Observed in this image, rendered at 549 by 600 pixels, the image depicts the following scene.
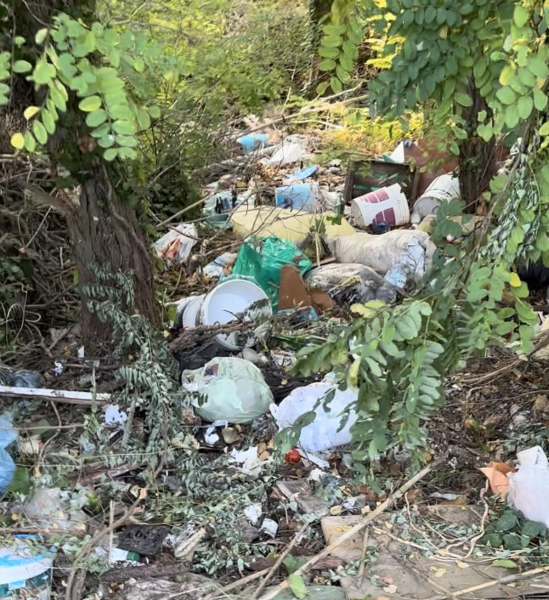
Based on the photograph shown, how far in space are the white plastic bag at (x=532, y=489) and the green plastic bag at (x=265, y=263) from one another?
165 cm

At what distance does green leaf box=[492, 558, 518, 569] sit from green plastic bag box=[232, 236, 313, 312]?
1794mm

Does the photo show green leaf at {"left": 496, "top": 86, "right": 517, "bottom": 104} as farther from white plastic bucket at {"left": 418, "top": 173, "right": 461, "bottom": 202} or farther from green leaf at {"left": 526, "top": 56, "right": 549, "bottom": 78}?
white plastic bucket at {"left": 418, "top": 173, "right": 461, "bottom": 202}

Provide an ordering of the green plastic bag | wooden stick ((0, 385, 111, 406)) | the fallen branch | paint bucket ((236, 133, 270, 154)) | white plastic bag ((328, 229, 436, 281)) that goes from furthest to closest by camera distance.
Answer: paint bucket ((236, 133, 270, 154)) → white plastic bag ((328, 229, 436, 281)) → the green plastic bag → wooden stick ((0, 385, 111, 406)) → the fallen branch

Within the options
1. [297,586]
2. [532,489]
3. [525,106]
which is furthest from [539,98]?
[297,586]

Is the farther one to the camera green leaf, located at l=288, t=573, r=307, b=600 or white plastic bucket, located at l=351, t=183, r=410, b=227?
white plastic bucket, located at l=351, t=183, r=410, b=227

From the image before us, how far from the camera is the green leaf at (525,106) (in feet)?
3.87

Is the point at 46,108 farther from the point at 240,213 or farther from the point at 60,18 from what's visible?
the point at 240,213

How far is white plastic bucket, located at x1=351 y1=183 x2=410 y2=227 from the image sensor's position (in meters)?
4.46

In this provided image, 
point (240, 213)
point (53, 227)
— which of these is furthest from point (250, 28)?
point (53, 227)

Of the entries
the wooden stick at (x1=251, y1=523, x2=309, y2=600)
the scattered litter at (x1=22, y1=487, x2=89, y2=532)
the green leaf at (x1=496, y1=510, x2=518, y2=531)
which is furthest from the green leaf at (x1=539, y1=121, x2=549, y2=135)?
the scattered litter at (x1=22, y1=487, x2=89, y2=532)

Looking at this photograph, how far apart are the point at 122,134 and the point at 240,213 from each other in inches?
113

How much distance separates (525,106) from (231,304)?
6.84 ft

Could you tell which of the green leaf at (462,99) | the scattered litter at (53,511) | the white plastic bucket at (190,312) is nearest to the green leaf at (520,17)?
the green leaf at (462,99)

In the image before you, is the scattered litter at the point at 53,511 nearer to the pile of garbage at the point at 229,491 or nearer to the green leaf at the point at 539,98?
the pile of garbage at the point at 229,491
